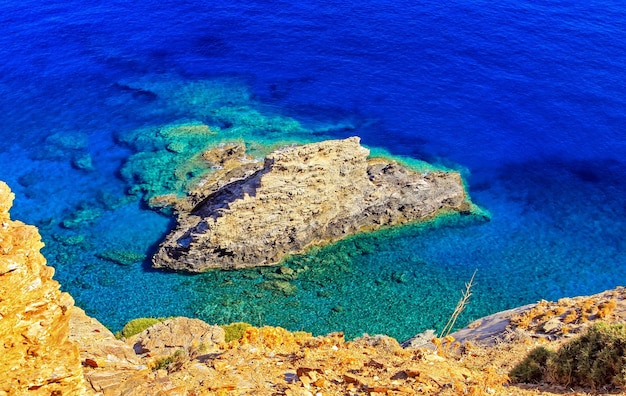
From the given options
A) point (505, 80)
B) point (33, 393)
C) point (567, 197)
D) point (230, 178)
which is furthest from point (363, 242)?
point (505, 80)

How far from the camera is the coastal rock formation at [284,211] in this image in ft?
159

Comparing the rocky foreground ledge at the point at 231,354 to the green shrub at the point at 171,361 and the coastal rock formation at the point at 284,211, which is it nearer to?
the green shrub at the point at 171,361

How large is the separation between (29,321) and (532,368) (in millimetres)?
19251

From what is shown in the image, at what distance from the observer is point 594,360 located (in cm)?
2192

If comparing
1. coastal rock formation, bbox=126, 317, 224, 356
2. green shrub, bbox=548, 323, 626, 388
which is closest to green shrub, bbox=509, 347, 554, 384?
green shrub, bbox=548, 323, 626, 388

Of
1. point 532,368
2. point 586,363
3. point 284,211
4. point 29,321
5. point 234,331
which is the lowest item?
point 234,331

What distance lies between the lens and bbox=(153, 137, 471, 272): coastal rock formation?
48344 millimetres

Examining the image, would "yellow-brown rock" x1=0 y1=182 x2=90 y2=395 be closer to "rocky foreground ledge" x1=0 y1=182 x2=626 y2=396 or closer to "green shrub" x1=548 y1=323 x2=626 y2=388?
"rocky foreground ledge" x1=0 y1=182 x2=626 y2=396

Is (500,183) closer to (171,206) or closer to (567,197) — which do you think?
(567,197)

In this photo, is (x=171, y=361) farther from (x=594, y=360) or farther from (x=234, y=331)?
(x=594, y=360)

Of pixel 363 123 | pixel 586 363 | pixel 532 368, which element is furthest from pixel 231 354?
pixel 363 123

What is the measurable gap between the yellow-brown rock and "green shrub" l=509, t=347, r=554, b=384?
17475 mm

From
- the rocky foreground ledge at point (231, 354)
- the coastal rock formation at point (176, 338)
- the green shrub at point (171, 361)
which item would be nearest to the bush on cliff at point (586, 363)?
the rocky foreground ledge at point (231, 354)

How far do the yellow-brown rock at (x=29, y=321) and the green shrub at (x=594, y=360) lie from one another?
722 inches
